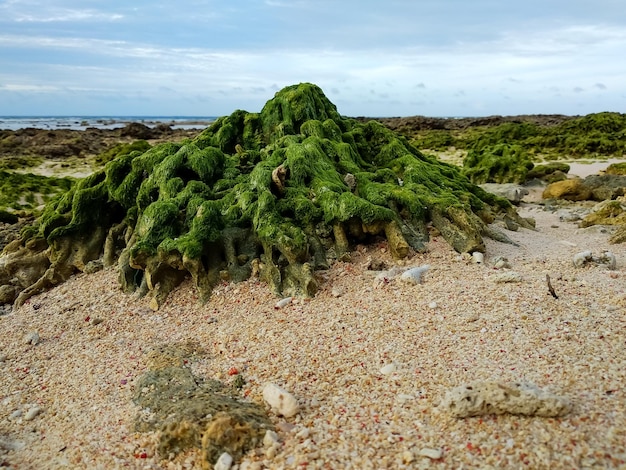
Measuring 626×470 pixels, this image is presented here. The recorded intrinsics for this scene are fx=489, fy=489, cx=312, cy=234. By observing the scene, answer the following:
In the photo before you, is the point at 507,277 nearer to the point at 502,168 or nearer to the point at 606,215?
the point at 606,215

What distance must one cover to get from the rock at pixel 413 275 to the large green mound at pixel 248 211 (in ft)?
2.05

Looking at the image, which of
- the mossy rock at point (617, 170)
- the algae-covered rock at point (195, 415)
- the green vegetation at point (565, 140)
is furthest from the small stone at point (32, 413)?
the green vegetation at point (565, 140)

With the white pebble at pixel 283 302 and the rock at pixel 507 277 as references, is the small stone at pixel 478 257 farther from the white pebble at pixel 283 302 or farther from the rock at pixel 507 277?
the white pebble at pixel 283 302

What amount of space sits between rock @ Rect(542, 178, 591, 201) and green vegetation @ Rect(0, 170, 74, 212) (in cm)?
1743

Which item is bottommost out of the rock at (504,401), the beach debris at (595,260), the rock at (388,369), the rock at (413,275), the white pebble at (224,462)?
the white pebble at (224,462)

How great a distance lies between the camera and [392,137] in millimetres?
11898

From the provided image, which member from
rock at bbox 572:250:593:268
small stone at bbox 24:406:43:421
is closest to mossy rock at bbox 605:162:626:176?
rock at bbox 572:250:593:268

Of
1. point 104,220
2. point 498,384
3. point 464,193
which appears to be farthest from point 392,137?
point 498,384

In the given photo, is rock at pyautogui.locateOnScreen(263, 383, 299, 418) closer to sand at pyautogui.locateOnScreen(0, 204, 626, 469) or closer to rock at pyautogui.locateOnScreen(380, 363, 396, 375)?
sand at pyautogui.locateOnScreen(0, 204, 626, 469)

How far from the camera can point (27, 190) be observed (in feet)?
62.2

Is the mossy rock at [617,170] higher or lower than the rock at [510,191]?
higher

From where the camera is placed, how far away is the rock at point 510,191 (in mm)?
15617

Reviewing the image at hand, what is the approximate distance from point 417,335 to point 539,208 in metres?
10.9

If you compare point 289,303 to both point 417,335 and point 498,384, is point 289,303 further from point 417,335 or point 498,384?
point 498,384
